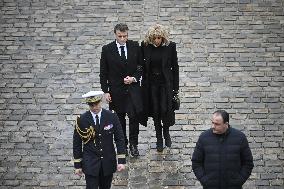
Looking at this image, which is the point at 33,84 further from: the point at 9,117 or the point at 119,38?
the point at 119,38

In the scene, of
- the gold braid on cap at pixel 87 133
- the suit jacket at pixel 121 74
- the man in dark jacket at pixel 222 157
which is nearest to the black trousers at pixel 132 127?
the suit jacket at pixel 121 74

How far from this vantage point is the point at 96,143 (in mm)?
7262

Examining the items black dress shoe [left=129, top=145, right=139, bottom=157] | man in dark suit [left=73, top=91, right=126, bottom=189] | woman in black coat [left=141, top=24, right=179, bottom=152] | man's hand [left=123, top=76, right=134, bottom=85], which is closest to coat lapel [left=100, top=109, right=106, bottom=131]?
man in dark suit [left=73, top=91, right=126, bottom=189]

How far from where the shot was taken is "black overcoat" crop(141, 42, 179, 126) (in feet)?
28.4

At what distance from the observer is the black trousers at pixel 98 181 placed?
738cm

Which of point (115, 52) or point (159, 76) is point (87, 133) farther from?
point (159, 76)

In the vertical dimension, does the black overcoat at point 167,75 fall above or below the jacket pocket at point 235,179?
above

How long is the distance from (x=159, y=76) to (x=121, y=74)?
593mm

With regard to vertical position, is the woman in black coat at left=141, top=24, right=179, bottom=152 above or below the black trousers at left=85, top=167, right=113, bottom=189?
above

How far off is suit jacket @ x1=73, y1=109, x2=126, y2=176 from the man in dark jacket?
1128 mm

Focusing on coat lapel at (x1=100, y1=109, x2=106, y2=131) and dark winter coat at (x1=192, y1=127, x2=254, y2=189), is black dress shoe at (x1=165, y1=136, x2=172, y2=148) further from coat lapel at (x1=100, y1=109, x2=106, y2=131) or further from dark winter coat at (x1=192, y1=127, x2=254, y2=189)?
dark winter coat at (x1=192, y1=127, x2=254, y2=189)

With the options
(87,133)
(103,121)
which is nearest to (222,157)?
(103,121)

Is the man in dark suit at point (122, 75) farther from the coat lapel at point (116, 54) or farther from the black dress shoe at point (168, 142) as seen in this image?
the black dress shoe at point (168, 142)

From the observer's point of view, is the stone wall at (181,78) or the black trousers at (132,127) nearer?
the black trousers at (132,127)
